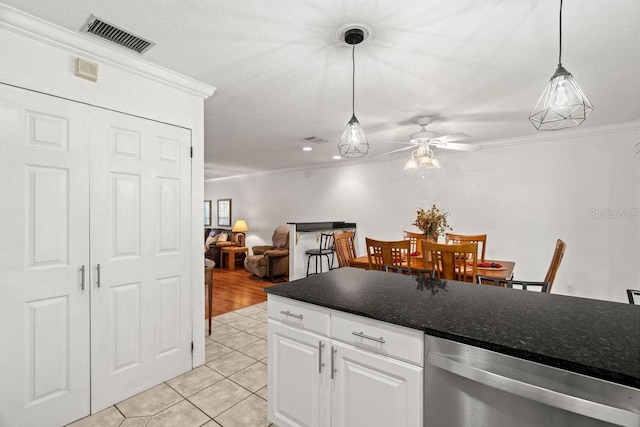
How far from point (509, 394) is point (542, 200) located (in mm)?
4160

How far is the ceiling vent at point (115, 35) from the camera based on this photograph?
1783 mm

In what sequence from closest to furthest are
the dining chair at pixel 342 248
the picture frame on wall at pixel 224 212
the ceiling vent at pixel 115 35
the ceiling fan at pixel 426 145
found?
the ceiling vent at pixel 115 35 → the ceiling fan at pixel 426 145 → the dining chair at pixel 342 248 → the picture frame on wall at pixel 224 212

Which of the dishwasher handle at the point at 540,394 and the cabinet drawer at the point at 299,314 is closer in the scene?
the dishwasher handle at the point at 540,394

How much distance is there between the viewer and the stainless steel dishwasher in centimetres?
87

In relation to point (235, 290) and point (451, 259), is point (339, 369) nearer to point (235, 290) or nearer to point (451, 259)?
point (451, 259)

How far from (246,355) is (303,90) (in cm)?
259

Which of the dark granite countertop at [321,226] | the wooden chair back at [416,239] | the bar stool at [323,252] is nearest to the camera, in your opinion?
the wooden chair back at [416,239]

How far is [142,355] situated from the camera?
7.46 ft

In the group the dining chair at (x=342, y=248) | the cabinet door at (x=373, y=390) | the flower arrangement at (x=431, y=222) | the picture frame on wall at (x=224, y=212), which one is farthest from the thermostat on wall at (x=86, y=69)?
the picture frame on wall at (x=224, y=212)

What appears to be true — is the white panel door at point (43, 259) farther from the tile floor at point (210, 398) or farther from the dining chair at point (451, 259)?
the dining chair at point (451, 259)

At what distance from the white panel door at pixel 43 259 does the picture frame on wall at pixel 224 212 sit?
22.5ft

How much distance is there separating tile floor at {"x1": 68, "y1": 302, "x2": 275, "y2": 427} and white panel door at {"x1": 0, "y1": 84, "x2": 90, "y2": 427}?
293mm

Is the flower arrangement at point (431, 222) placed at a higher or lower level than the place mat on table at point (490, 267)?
higher

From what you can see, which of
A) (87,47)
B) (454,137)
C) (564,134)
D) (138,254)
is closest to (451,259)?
(454,137)
